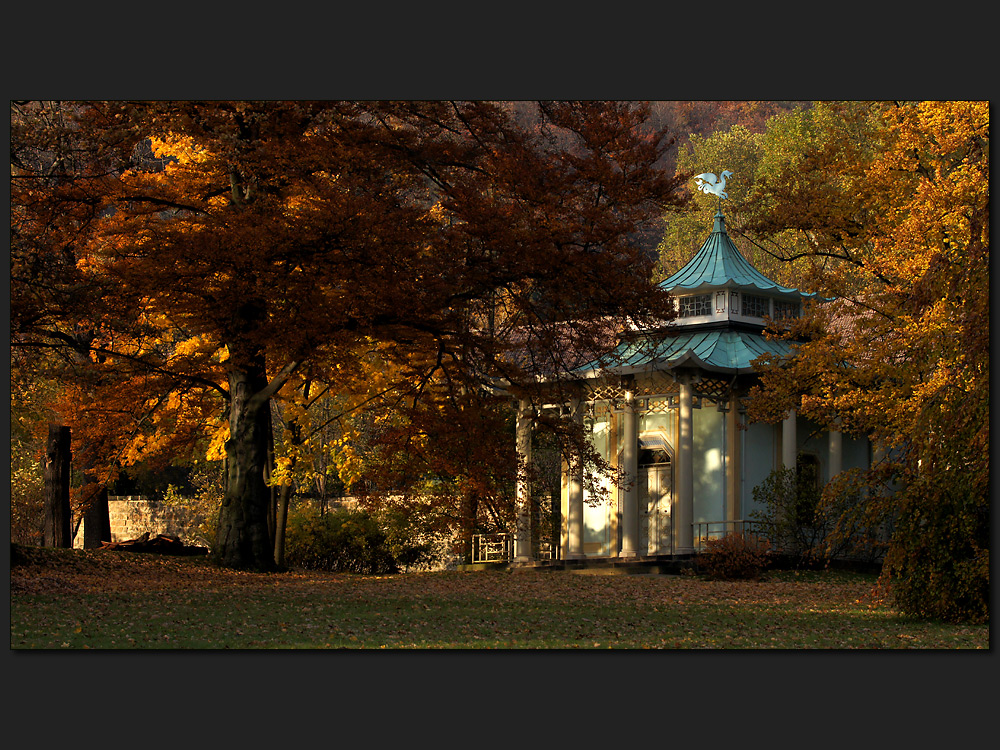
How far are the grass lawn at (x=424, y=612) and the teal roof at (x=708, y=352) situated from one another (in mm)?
4284

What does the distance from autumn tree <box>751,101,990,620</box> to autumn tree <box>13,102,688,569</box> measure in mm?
3120

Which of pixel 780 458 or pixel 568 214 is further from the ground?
pixel 568 214

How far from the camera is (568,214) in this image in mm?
15906

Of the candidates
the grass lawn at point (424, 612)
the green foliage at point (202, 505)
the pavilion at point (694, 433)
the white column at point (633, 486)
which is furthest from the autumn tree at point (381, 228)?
the green foliage at point (202, 505)

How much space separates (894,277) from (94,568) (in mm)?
12183

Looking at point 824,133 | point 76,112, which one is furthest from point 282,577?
point 824,133

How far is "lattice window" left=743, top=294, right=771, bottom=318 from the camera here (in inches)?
908

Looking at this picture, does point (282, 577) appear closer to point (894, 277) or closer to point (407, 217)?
point (407, 217)

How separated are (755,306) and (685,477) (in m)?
3.95

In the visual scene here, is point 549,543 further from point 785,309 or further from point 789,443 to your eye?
point 785,309

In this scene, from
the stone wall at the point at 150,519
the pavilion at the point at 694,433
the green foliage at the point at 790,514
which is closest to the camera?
the green foliage at the point at 790,514

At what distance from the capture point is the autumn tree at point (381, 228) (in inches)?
588

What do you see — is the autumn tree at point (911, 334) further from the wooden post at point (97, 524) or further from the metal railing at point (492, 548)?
the wooden post at point (97, 524)

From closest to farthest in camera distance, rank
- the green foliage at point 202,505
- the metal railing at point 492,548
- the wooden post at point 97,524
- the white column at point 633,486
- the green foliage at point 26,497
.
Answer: the white column at point 633,486 → the wooden post at point 97,524 → the metal railing at point 492,548 → the green foliage at point 26,497 → the green foliage at point 202,505
